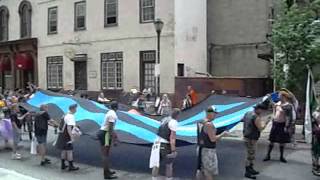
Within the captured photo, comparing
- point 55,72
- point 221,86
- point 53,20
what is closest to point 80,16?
point 53,20

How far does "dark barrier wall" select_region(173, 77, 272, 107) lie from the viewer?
2445 cm

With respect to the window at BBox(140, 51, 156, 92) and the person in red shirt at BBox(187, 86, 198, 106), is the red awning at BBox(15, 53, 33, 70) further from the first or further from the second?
the person in red shirt at BBox(187, 86, 198, 106)

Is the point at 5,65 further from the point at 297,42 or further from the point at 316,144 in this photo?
the point at 316,144

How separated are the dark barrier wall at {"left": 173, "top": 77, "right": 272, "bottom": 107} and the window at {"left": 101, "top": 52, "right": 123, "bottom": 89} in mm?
4910

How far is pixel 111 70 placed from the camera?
29.6m

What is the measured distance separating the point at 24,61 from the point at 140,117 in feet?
76.8

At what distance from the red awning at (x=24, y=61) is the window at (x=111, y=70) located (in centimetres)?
800

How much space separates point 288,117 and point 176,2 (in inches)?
572

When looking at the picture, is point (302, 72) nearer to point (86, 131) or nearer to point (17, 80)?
point (86, 131)

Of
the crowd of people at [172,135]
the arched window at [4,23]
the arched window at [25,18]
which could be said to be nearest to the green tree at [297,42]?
the crowd of people at [172,135]

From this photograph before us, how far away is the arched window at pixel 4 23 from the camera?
3812 centimetres

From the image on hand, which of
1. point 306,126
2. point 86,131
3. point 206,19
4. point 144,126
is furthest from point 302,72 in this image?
point 206,19

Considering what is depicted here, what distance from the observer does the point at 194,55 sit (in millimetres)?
27609

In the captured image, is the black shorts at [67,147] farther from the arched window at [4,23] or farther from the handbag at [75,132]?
the arched window at [4,23]
